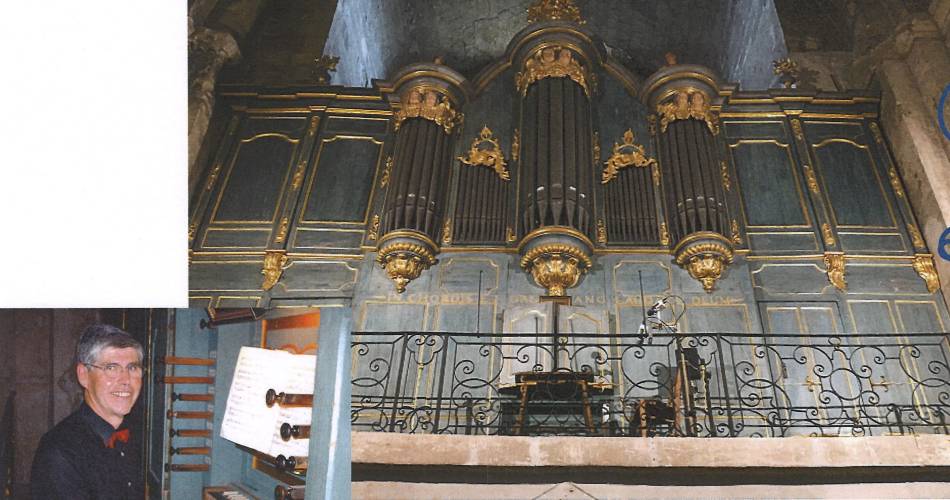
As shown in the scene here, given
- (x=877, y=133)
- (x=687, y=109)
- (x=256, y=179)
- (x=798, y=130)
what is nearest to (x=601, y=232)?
(x=687, y=109)

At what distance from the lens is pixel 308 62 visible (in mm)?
9414

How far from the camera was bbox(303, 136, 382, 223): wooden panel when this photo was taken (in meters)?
7.83

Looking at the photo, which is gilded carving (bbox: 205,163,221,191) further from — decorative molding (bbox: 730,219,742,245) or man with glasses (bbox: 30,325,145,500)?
man with glasses (bbox: 30,325,145,500)

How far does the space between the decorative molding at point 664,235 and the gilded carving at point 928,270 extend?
2340 mm

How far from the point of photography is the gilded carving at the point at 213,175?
316 inches

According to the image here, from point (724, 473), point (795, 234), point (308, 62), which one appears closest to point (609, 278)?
point (795, 234)

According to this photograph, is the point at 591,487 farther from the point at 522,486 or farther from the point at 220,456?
the point at 220,456

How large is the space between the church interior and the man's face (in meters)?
1.98

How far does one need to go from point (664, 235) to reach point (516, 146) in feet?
6.36

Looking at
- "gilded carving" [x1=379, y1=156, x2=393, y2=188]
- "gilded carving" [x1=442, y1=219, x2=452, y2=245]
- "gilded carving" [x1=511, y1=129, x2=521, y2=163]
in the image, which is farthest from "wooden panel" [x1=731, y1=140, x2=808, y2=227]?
"gilded carving" [x1=379, y1=156, x2=393, y2=188]

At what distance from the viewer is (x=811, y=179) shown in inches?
318

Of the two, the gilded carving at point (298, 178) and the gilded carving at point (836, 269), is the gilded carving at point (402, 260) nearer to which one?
the gilded carving at point (298, 178)

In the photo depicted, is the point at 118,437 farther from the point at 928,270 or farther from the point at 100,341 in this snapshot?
the point at 928,270

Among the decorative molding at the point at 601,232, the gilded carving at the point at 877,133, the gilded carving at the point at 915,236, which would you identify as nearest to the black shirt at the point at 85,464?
the decorative molding at the point at 601,232
